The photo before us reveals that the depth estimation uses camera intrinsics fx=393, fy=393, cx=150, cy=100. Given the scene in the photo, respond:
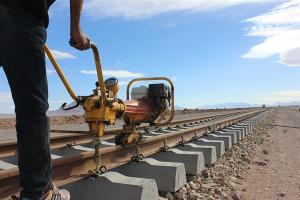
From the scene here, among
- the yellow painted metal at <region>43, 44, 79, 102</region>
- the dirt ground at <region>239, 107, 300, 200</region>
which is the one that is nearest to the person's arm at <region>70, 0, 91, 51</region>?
the yellow painted metal at <region>43, 44, 79, 102</region>

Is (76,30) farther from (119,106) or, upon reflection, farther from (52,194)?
(119,106)

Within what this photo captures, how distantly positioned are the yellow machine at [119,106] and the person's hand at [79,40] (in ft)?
2.15

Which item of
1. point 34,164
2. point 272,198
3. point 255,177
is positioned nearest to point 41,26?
point 34,164

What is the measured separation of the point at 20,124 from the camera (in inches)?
88.1

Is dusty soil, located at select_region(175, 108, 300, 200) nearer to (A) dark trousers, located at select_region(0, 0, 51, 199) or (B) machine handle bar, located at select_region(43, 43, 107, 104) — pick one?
(B) machine handle bar, located at select_region(43, 43, 107, 104)

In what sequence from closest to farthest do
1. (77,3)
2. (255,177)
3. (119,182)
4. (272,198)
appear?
(77,3), (119,182), (272,198), (255,177)

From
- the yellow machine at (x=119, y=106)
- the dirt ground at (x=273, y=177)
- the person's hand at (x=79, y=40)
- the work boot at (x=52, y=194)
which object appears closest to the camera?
the work boot at (x=52, y=194)

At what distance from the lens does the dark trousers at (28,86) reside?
2.14 m

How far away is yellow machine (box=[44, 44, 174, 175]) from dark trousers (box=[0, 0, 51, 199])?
42.3 inches

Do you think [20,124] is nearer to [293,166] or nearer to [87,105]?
[87,105]

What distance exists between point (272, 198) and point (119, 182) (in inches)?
112

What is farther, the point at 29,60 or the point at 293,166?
the point at 293,166

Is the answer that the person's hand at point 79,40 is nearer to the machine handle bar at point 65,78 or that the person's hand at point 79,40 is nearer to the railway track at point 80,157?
the machine handle bar at point 65,78

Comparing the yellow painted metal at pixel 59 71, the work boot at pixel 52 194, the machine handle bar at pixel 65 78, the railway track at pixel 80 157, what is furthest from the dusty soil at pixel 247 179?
the work boot at pixel 52 194
